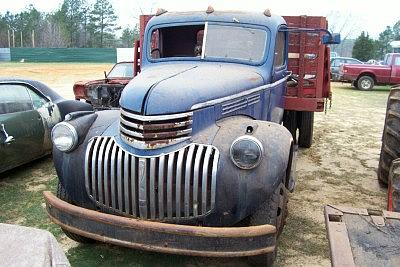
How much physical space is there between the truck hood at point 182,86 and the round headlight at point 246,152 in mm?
497

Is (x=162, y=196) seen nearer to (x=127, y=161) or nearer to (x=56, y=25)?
(x=127, y=161)

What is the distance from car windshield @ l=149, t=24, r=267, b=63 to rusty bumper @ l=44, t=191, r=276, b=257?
87.9 inches

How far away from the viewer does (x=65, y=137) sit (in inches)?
144

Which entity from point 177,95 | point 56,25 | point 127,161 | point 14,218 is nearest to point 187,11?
point 177,95

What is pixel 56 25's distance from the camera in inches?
2586

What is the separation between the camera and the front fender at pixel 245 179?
10.7ft

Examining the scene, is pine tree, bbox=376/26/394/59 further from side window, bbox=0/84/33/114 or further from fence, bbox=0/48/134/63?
side window, bbox=0/84/33/114

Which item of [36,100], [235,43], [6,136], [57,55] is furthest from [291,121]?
[57,55]

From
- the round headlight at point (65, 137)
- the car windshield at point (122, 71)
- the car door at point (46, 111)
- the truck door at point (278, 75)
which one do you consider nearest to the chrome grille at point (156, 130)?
the round headlight at point (65, 137)

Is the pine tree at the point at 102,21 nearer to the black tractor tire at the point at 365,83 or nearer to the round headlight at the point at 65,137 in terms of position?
the black tractor tire at the point at 365,83

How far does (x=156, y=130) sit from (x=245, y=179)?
74 centimetres

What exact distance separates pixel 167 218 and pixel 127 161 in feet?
1.68

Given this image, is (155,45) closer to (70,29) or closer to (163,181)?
(163,181)

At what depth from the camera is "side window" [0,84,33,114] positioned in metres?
5.93
